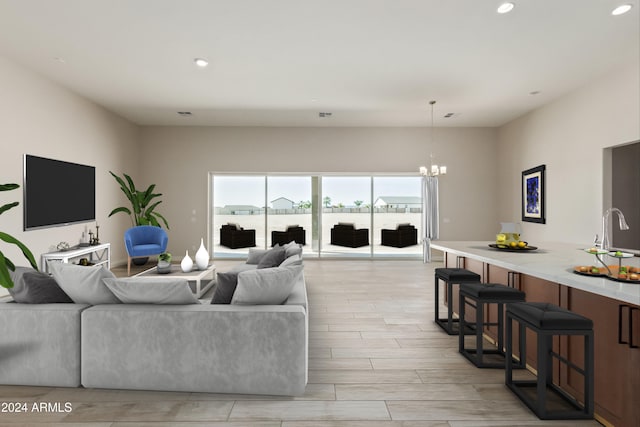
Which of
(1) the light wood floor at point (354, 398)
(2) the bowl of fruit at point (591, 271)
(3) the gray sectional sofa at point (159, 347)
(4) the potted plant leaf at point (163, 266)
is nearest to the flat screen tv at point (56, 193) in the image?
(4) the potted plant leaf at point (163, 266)

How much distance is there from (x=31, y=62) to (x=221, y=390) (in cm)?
509

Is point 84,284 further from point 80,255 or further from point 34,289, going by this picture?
point 80,255

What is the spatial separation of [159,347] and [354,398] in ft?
4.52

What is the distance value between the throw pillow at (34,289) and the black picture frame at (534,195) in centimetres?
724

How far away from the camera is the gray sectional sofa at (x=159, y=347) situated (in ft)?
7.80

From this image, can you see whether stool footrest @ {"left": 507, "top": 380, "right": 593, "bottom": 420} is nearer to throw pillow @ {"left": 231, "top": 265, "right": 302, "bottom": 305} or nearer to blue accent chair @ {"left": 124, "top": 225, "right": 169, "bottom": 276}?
Answer: throw pillow @ {"left": 231, "top": 265, "right": 302, "bottom": 305}

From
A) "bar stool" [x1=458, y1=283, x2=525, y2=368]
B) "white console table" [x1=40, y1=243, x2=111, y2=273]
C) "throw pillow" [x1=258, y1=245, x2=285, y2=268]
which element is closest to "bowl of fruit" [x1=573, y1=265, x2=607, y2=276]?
"bar stool" [x1=458, y1=283, x2=525, y2=368]

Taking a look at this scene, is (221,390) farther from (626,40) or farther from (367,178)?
(367,178)

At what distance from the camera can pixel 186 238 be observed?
8.25 m

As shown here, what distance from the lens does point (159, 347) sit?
240cm

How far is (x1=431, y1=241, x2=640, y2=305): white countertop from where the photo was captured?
72.9 inches

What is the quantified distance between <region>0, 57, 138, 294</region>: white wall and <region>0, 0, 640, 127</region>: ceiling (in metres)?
0.28

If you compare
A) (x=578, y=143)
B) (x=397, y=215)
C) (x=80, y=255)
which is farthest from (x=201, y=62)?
(x=578, y=143)

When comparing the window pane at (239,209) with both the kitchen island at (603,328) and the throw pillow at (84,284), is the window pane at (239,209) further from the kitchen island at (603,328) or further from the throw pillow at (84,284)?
the kitchen island at (603,328)
